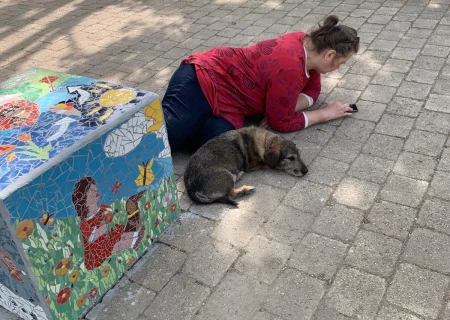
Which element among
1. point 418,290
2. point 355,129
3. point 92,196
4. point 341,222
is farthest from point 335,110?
point 92,196

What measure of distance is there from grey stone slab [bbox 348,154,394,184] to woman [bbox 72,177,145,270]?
6.30 feet

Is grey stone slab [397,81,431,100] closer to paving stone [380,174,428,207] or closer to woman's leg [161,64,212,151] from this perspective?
paving stone [380,174,428,207]

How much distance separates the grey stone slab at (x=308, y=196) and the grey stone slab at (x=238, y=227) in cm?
32

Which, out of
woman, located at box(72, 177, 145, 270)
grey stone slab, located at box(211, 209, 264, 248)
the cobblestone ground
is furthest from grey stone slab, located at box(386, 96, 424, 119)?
woman, located at box(72, 177, 145, 270)

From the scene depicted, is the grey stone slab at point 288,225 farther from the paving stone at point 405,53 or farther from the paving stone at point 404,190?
the paving stone at point 405,53

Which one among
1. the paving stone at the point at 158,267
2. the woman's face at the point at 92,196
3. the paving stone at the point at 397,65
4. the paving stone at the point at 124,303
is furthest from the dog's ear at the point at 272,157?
the paving stone at the point at 397,65

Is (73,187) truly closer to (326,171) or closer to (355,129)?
(326,171)

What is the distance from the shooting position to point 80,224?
2.58 m

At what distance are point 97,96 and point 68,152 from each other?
0.63 m

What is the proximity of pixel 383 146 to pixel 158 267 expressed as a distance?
2.25 metres

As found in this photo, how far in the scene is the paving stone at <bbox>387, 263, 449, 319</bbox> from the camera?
2.64 m

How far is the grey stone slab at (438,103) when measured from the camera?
14.5 ft

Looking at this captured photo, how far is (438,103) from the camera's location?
4.52 meters

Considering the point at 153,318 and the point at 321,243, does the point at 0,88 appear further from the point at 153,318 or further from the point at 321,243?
the point at 321,243
